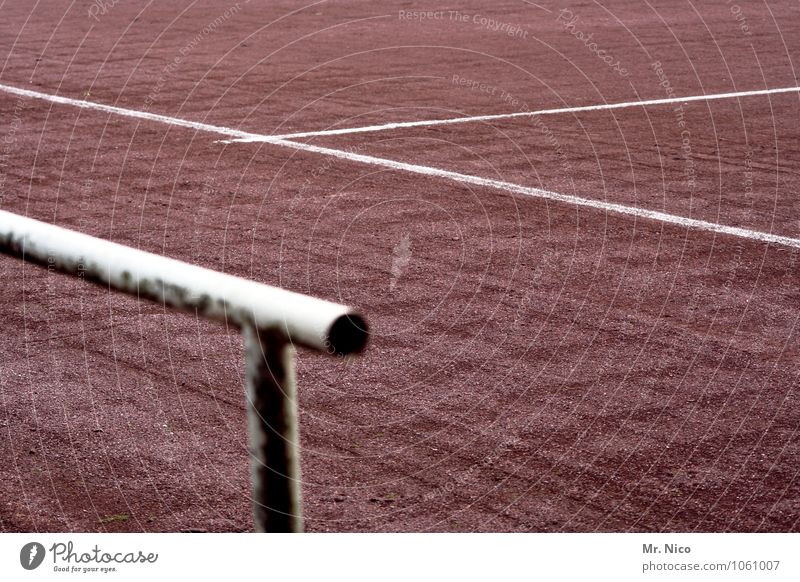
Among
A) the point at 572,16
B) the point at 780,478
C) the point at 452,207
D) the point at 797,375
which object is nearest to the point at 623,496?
the point at 780,478

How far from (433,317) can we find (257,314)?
13.2ft

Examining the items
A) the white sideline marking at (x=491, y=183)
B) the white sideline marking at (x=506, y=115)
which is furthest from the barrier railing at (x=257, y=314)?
the white sideline marking at (x=506, y=115)

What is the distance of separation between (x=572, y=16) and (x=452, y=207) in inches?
523

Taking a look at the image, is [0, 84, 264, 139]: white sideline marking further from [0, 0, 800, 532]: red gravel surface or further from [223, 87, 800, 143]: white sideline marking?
[223, 87, 800, 143]: white sideline marking

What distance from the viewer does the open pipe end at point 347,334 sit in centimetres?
140

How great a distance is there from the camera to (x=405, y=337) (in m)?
5.30

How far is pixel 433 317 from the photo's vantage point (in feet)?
18.1

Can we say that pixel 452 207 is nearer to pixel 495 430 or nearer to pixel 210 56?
pixel 495 430
